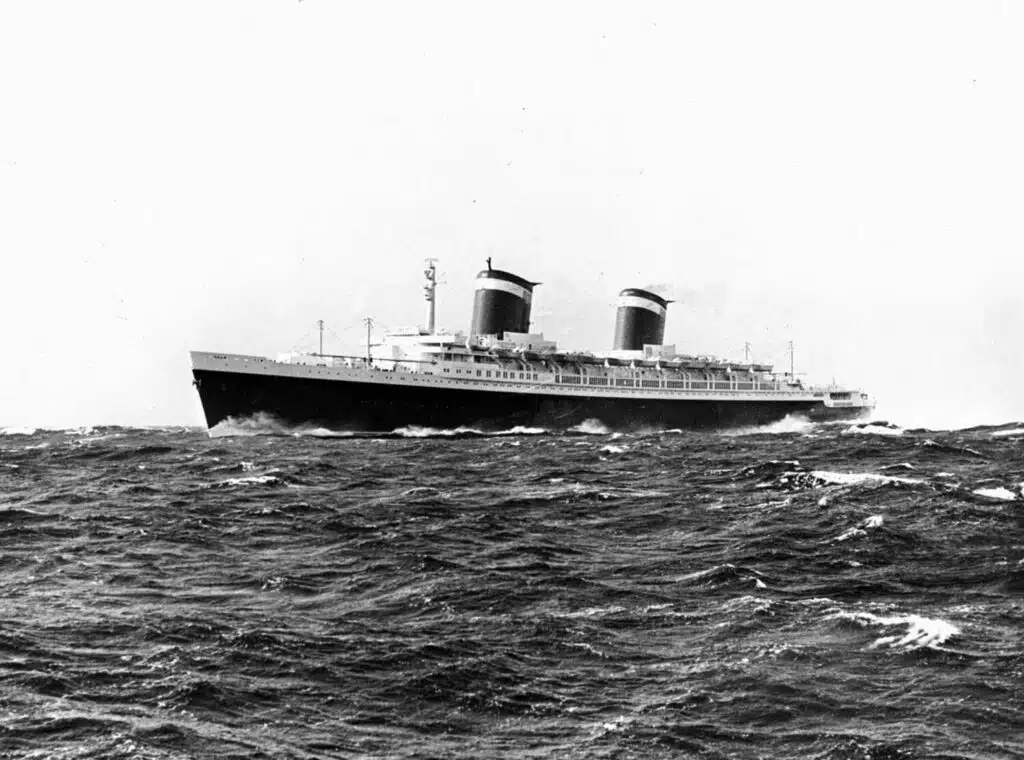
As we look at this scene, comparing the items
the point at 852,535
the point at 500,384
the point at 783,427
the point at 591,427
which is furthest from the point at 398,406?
the point at 852,535

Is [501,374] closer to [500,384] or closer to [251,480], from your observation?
[500,384]

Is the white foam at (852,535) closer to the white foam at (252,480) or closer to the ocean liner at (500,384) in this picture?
the white foam at (252,480)

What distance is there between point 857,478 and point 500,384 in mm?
37337

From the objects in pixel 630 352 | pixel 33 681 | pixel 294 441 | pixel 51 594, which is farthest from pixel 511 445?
pixel 33 681

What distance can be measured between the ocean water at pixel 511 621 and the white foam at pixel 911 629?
0.06 metres

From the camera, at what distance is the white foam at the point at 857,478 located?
37375 millimetres

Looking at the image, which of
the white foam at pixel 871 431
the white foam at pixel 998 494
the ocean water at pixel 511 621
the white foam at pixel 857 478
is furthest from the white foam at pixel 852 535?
the white foam at pixel 871 431

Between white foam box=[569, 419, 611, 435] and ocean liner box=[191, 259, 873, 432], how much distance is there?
228 millimetres

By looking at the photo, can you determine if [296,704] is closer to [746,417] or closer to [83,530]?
[83,530]

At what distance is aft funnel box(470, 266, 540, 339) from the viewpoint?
7944cm

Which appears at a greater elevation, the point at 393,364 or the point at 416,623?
the point at 393,364

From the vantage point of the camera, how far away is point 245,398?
6500 centimetres

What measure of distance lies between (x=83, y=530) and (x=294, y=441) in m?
31.4

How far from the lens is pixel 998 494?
34469mm
